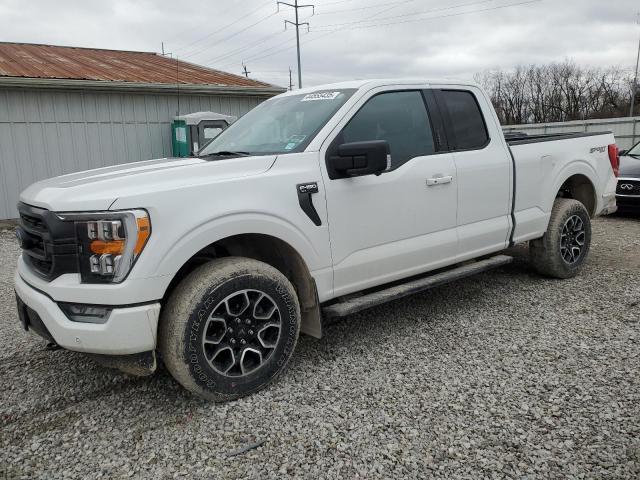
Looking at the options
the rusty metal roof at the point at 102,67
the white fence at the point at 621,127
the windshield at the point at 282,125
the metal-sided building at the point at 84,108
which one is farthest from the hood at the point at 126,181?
the white fence at the point at 621,127

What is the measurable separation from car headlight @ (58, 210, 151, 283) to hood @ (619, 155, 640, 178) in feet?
29.6

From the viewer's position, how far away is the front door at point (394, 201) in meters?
3.50

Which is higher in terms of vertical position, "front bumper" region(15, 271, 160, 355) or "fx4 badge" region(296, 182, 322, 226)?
"fx4 badge" region(296, 182, 322, 226)

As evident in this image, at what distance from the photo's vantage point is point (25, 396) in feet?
10.8

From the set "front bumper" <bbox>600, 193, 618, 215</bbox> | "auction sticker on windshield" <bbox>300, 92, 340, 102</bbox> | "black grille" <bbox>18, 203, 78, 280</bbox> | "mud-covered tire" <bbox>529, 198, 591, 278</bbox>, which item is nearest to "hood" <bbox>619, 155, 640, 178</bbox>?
"front bumper" <bbox>600, 193, 618, 215</bbox>

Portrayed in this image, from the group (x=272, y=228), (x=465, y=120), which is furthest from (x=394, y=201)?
(x=465, y=120)

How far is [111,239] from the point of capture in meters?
2.67

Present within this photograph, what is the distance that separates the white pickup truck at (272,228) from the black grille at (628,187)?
5344 millimetres

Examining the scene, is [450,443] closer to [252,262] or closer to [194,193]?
[252,262]

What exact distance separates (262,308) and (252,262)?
0.94 feet

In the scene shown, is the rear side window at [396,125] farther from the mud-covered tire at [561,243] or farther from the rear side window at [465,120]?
the mud-covered tire at [561,243]

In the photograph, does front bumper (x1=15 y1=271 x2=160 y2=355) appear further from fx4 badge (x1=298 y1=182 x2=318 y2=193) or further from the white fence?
the white fence

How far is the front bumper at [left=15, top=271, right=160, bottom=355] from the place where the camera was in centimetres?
271

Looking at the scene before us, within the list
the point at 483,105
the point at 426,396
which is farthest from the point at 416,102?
the point at 426,396
